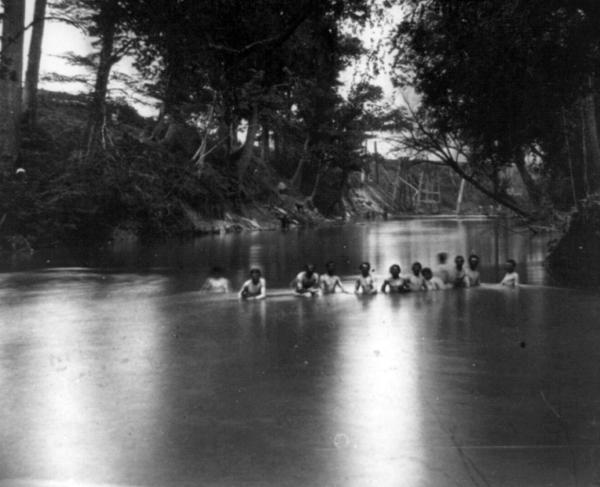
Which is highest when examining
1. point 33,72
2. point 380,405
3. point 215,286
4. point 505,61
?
point 33,72

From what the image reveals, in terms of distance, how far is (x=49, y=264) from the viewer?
980 inches

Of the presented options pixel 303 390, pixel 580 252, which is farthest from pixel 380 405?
pixel 580 252

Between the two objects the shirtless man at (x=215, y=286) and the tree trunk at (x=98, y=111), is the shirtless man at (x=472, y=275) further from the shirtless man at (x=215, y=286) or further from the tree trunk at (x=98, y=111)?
the tree trunk at (x=98, y=111)

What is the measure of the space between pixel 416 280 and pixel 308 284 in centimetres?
253

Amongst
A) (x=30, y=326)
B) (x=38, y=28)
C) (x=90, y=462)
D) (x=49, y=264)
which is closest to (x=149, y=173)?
(x=38, y=28)

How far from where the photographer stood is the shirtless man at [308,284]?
52.8 feet

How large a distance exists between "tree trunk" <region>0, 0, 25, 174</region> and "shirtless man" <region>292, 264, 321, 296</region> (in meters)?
16.8

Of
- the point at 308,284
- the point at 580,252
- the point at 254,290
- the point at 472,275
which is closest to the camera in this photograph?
the point at 254,290

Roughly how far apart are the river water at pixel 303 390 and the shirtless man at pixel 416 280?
982 mm

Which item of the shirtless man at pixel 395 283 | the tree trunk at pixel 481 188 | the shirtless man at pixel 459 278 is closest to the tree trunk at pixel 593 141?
the tree trunk at pixel 481 188

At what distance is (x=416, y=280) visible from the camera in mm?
16484

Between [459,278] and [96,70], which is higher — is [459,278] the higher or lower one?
the lower one

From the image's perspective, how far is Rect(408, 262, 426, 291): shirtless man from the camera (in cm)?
1641

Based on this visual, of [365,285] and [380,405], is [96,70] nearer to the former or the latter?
[365,285]
